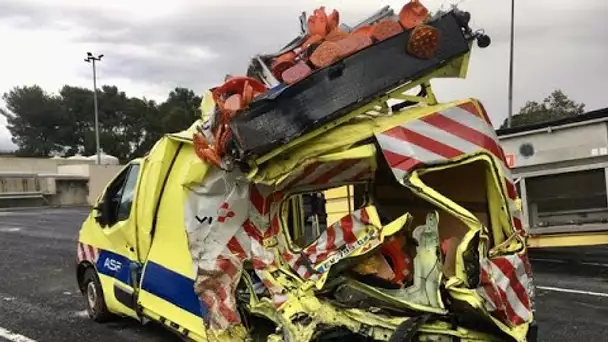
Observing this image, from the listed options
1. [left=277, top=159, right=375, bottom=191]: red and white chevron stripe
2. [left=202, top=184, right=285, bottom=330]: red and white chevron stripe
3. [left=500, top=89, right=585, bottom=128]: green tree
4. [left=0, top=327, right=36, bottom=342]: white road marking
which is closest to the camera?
[left=277, top=159, right=375, bottom=191]: red and white chevron stripe

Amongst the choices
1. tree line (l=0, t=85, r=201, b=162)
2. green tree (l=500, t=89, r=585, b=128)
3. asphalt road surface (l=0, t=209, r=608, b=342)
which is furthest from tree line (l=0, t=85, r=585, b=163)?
asphalt road surface (l=0, t=209, r=608, b=342)

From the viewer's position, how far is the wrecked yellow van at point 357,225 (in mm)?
4008

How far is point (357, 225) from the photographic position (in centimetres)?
425

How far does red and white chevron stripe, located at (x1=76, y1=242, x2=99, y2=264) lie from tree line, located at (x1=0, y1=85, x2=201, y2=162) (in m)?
61.4

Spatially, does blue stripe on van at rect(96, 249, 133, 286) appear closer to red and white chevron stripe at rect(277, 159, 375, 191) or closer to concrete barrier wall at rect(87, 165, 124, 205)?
red and white chevron stripe at rect(277, 159, 375, 191)

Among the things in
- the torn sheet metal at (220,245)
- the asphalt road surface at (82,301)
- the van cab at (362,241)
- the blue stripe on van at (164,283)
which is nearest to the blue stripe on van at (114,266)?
the blue stripe on van at (164,283)

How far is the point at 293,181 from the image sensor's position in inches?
173

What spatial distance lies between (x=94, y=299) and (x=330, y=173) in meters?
3.79

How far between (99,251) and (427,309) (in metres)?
3.87

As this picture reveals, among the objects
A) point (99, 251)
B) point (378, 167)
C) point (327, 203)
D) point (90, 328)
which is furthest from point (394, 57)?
point (90, 328)

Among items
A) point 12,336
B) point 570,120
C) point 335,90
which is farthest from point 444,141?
point 570,120

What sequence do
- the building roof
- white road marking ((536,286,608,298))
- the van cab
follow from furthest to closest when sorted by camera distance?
1. the building roof
2. white road marking ((536,286,608,298))
3. the van cab

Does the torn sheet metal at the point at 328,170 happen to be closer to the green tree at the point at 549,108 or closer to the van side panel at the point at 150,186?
the van side panel at the point at 150,186

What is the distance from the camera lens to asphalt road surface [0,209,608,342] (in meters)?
6.52
